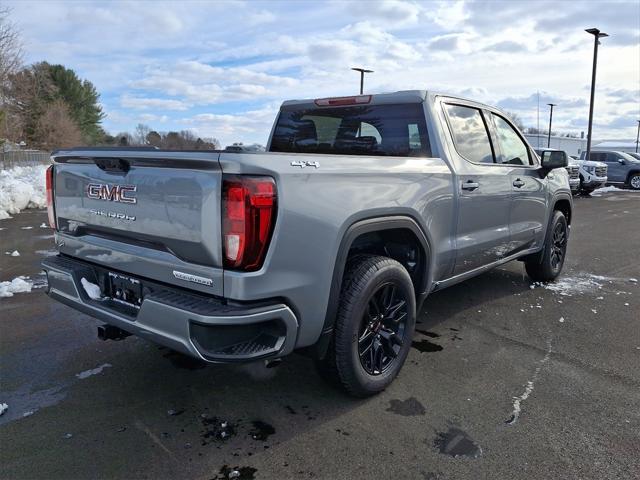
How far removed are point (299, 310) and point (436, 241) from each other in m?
1.47

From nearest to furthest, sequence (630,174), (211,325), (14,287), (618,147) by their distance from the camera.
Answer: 1. (211,325)
2. (14,287)
3. (630,174)
4. (618,147)

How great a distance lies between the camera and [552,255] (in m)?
5.93

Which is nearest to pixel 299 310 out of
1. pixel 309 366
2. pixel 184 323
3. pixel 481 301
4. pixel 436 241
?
pixel 184 323

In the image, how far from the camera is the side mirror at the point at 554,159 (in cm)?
503

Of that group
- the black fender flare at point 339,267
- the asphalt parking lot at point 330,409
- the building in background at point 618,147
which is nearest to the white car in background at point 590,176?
the asphalt parking lot at point 330,409

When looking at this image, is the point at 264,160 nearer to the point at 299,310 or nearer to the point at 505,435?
the point at 299,310

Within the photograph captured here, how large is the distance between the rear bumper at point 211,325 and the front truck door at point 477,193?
77.3 inches

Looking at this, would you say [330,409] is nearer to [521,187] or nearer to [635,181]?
[521,187]

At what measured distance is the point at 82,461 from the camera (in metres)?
2.55

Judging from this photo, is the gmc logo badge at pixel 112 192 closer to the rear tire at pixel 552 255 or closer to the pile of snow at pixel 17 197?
Result: the rear tire at pixel 552 255

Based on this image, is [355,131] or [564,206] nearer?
[355,131]

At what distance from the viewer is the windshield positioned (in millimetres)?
3955

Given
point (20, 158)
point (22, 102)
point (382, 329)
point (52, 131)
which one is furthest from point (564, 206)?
point (52, 131)

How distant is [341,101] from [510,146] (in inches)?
71.2
